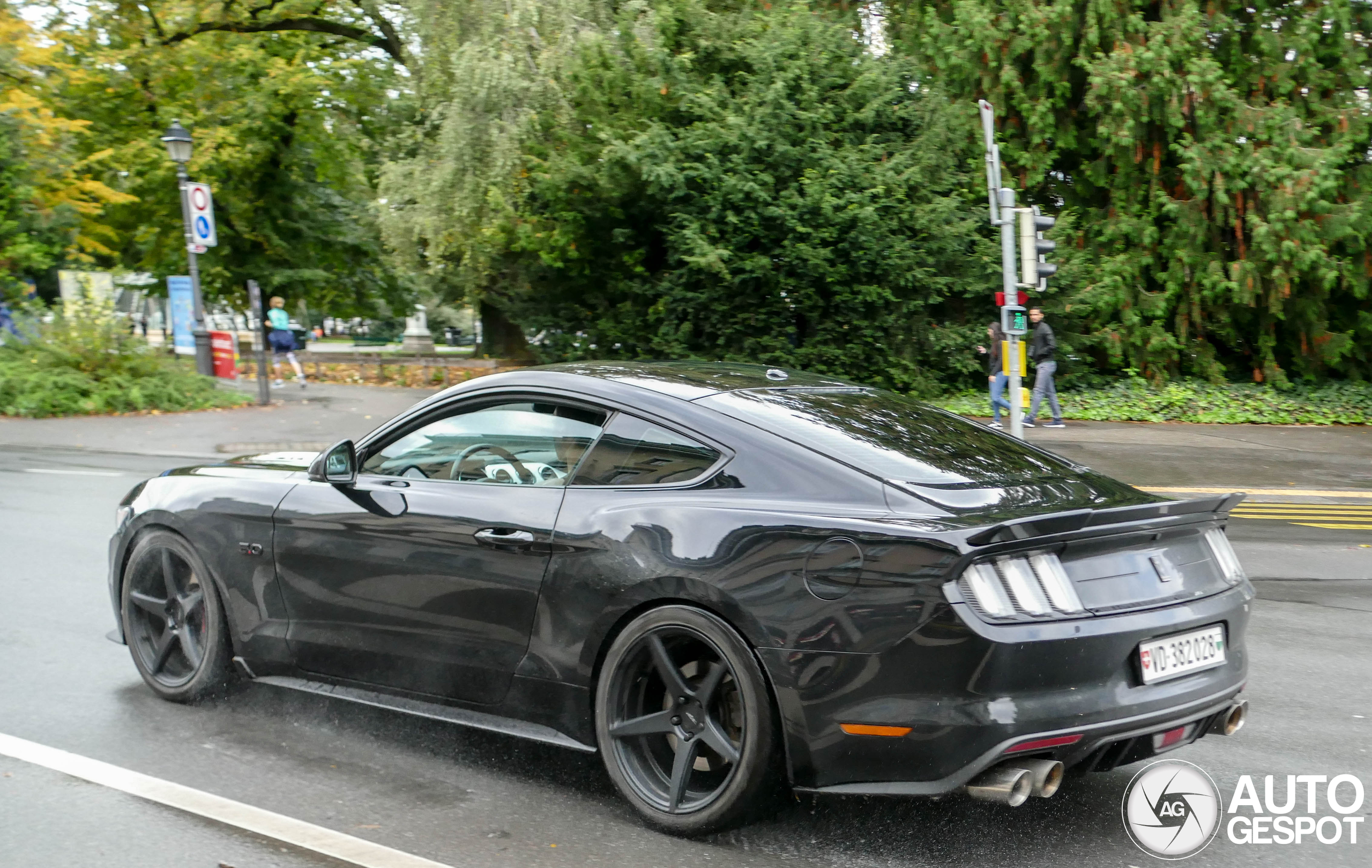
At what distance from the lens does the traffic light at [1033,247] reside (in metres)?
14.7

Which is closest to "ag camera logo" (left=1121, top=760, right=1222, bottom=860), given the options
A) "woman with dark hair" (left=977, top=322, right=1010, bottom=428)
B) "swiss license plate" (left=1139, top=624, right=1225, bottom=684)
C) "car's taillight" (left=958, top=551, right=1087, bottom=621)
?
"swiss license plate" (left=1139, top=624, right=1225, bottom=684)

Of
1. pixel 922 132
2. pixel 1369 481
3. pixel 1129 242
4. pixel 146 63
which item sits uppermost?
pixel 146 63

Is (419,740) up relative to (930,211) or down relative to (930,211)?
down

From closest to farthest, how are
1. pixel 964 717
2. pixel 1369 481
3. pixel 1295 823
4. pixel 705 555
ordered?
pixel 964 717
pixel 705 555
pixel 1295 823
pixel 1369 481

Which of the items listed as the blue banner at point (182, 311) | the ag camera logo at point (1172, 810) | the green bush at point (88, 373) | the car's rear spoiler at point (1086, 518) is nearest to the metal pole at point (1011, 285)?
the ag camera logo at point (1172, 810)

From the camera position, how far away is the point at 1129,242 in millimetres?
21891

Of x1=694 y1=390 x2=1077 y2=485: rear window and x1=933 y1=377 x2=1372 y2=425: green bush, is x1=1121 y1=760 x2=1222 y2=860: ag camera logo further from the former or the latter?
x1=933 y1=377 x2=1372 y2=425: green bush

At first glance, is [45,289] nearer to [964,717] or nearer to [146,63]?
[146,63]

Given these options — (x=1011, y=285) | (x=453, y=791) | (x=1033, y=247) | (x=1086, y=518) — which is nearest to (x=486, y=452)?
(x=453, y=791)

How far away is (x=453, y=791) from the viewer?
164 inches

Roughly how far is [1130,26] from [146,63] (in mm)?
23134

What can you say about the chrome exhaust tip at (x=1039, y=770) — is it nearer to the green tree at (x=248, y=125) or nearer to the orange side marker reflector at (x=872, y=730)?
the orange side marker reflector at (x=872, y=730)

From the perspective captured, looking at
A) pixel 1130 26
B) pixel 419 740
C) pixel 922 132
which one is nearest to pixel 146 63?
pixel 922 132

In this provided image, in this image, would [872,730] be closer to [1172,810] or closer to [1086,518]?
[1086,518]
